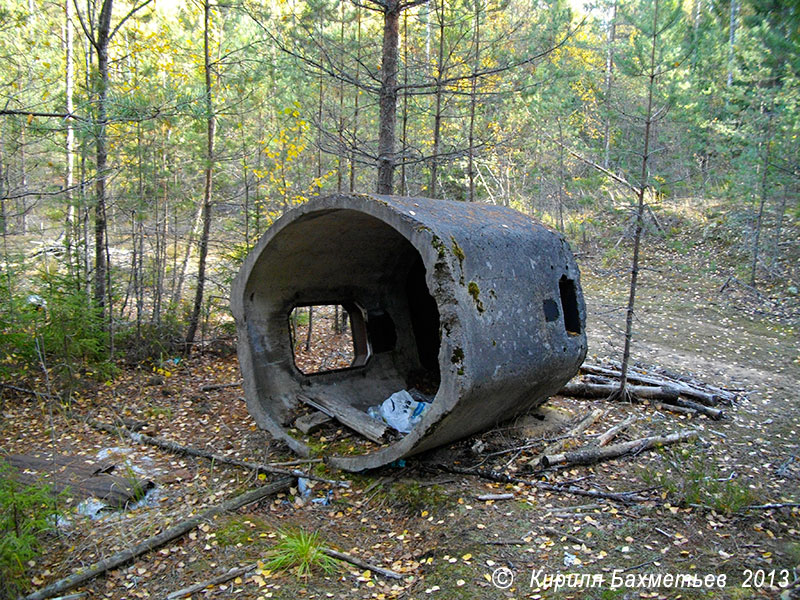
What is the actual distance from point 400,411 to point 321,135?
8.45m

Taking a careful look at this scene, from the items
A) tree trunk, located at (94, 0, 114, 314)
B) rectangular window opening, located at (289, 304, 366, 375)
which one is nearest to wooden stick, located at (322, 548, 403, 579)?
rectangular window opening, located at (289, 304, 366, 375)

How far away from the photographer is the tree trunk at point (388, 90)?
7.66m

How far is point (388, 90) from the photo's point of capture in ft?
25.3

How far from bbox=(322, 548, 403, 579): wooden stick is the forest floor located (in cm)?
4

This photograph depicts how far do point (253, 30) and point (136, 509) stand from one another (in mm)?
19030

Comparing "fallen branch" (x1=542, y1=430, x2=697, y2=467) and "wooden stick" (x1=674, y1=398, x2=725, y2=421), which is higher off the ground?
"wooden stick" (x1=674, y1=398, x2=725, y2=421)

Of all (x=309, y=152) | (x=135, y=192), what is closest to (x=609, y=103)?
(x=135, y=192)

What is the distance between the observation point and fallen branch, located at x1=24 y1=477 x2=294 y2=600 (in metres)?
3.76

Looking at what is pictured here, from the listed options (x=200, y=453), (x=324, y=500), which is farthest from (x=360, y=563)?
(x=200, y=453)

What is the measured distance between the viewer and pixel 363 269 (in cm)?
716

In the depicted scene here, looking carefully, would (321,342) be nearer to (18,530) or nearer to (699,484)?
(18,530)

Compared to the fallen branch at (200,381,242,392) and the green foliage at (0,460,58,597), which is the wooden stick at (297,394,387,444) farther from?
the green foliage at (0,460,58,597)

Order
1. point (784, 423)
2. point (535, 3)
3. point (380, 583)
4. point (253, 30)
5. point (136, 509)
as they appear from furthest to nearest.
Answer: point (535, 3) → point (253, 30) → point (784, 423) → point (136, 509) → point (380, 583)

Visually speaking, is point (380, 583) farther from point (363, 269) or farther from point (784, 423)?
point (784, 423)
